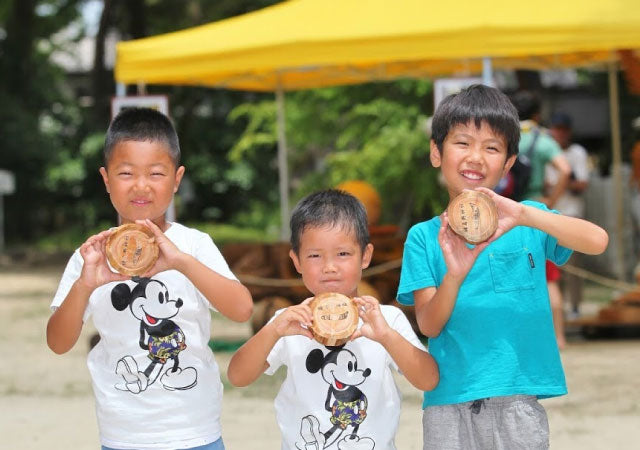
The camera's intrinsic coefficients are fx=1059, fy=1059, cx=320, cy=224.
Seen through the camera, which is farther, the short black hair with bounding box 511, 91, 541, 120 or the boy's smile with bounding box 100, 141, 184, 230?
the short black hair with bounding box 511, 91, 541, 120

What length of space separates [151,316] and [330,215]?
59 cm

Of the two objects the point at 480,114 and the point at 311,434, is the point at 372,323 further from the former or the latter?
the point at 480,114

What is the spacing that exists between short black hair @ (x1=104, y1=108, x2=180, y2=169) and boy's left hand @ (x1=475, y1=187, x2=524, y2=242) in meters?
0.98

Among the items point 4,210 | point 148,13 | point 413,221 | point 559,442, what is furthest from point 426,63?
point 4,210

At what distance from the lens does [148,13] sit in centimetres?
2612

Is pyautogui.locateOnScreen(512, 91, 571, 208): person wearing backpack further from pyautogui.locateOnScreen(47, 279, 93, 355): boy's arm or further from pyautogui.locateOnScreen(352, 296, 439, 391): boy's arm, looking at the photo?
pyautogui.locateOnScreen(47, 279, 93, 355): boy's arm

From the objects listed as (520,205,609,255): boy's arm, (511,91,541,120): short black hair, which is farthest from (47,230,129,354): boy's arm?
(511,91,541,120): short black hair

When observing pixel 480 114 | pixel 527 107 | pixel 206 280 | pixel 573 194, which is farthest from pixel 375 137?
pixel 206 280

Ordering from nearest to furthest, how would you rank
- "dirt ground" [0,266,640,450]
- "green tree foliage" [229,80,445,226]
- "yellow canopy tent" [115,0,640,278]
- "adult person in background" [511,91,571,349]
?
"dirt ground" [0,266,640,450], "yellow canopy tent" [115,0,640,278], "adult person in background" [511,91,571,349], "green tree foliage" [229,80,445,226]

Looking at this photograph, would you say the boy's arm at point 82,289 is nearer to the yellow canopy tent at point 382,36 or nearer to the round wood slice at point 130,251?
the round wood slice at point 130,251

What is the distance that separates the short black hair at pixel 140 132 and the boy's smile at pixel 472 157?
0.83 metres

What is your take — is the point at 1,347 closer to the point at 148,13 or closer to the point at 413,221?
the point at 413,221

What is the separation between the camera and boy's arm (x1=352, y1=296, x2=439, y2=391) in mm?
2799

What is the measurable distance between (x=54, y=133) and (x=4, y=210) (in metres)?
2.57
